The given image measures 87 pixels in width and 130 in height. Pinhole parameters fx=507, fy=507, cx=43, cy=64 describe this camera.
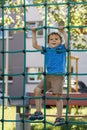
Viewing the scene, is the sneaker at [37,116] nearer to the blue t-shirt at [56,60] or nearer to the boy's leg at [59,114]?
the boy's leg at [59,114]

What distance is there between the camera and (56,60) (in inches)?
153

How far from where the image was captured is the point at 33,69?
17484mm

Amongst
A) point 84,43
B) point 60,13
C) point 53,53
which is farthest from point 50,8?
point 53,53

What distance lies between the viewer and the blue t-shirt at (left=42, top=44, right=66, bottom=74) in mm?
3869

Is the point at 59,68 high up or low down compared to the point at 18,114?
up

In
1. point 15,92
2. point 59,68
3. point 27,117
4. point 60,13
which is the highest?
point 60,13

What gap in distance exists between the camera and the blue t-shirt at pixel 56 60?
3869mm

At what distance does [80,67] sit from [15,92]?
242cm

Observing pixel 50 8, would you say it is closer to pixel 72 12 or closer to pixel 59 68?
pixel 72 12

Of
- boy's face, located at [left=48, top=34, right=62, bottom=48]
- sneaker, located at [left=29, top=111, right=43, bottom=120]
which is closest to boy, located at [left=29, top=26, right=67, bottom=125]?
boy's face, located at [left=48, top=34, right=62, bottom=48]

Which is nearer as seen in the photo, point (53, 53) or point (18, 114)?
point (53, 53)

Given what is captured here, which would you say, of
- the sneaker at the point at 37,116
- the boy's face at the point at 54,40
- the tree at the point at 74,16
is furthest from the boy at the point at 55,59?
the tree at the point at 74,16

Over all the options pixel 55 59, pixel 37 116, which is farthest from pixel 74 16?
pixel 55 59

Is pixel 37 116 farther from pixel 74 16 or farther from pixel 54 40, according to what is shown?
pixel 74 16
